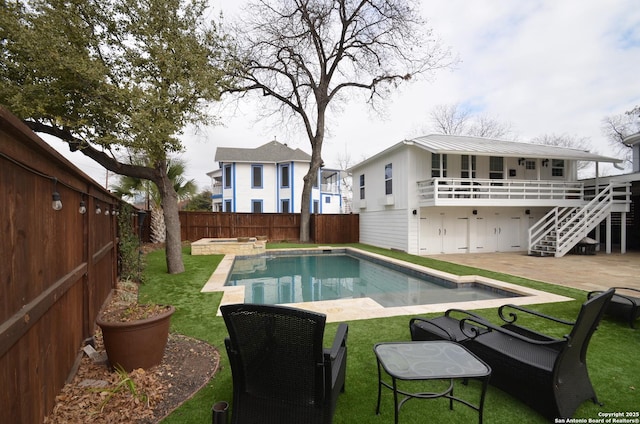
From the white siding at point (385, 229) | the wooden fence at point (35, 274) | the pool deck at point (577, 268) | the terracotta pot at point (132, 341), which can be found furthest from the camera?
A: the white siding at point (385, 229)

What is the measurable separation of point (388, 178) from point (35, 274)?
14.0 meters

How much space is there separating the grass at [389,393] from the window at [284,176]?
19.2m

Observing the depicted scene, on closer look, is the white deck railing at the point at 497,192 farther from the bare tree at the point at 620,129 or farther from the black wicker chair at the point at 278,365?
the bare tree at the point at 620,129

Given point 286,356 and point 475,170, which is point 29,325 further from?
point 475,170

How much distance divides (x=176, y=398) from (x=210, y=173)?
28.4 meters

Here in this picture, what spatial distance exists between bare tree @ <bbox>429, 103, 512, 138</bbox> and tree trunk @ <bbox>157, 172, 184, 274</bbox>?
26512 millimetres

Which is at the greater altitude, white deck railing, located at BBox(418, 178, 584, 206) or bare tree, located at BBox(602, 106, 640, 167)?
bare tree, located at BBox(602, 106, 640, 167)

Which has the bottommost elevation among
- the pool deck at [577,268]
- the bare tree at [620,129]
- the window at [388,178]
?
the pool deck at [577,268]

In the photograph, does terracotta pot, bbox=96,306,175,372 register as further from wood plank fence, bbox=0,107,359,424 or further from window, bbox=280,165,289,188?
window, bbox=280,165,289,188

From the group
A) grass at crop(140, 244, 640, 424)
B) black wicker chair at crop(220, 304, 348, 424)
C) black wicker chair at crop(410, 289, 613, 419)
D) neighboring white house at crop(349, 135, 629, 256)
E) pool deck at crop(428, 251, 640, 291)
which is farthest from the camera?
neighboring white house at crop(349, 135, 629, 256)

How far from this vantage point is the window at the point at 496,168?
14.0m

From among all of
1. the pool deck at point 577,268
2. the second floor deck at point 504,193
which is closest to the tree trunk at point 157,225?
the second floor deck at point 504,193

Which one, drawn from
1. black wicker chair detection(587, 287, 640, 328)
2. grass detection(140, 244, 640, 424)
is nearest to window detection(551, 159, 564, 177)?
grass detection(140, 244, 640, 424)

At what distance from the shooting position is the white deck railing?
11945mm
